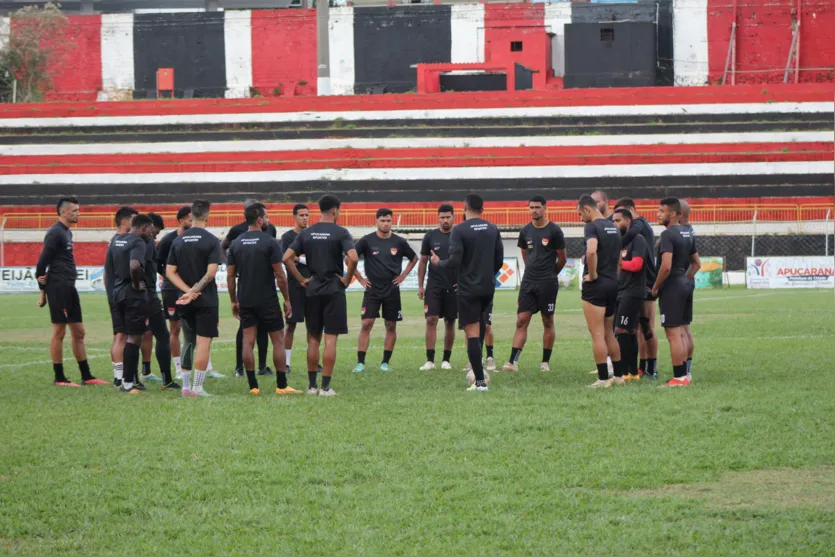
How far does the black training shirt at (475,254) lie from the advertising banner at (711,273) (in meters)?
24.7

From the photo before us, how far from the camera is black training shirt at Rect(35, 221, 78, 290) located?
40.7ft

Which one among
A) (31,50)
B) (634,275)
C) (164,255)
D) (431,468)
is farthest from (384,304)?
(31,50)

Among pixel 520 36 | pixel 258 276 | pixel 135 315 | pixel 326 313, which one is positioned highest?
pixel 520 36

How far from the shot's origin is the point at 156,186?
48281mm

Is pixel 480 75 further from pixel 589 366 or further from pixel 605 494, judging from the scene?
pixel 605 494

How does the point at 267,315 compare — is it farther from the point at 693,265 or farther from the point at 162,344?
the point at 693,265

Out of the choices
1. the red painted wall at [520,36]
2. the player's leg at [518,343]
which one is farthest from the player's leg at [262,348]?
the red painted wall at [520,36]

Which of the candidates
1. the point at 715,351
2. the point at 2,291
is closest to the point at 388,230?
the point at 715,351

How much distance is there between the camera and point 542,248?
12812 mm

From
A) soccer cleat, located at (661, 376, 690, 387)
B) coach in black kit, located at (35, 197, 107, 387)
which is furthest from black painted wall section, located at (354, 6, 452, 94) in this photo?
soccer cleat, located at (661, 376, 690, 387)

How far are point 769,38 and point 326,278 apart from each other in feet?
165

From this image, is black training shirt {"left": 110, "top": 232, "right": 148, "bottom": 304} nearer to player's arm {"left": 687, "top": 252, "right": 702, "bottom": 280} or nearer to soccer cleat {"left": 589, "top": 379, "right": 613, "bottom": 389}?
soccer cleat {"left": 589, "top": 379, "right": 613, "bottom": 389}

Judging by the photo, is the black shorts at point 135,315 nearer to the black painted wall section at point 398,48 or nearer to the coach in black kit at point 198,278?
the coach in black kit at point 198,278

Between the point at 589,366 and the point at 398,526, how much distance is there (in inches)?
307
